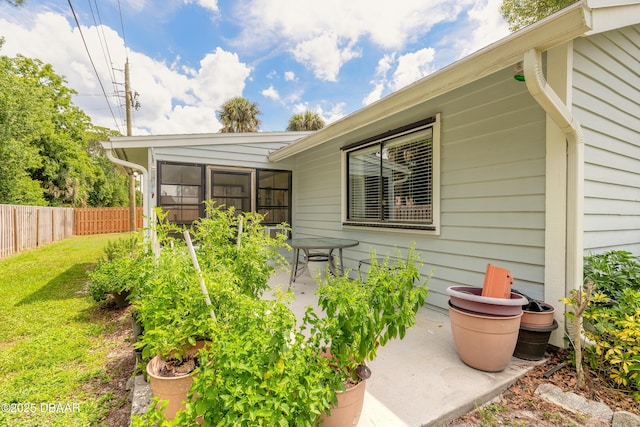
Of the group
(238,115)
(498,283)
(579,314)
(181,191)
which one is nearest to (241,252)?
(498,283)

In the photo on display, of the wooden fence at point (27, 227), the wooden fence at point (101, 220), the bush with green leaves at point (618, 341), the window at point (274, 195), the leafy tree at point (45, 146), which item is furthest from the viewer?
the wooden fence at point (101, 220)

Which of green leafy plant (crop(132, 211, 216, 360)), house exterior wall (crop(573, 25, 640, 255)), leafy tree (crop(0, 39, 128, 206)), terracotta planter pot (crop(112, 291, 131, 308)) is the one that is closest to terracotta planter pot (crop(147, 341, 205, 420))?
green leafy plant (crop(132, 211, 216, 360))

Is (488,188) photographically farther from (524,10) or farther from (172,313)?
(524,10)

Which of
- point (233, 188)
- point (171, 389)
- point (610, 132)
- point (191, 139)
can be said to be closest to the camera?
point (171, 389)

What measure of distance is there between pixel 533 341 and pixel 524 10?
11.2 m

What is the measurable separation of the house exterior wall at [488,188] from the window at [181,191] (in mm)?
3773

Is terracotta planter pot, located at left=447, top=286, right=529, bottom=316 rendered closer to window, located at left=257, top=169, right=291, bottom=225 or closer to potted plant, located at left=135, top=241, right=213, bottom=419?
potted plant, located at left=135, top=241, right=213, bottom=419

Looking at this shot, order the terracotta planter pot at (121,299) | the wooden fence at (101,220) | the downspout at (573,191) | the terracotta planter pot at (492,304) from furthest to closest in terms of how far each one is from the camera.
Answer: the wooden fence at (101,220) → the terracotta planter pot at (121,299) → the downspout at (573,191) → the terracotta planter pot at (492,304)

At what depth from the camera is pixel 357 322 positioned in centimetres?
137

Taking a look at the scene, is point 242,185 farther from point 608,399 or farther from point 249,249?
point 608,399

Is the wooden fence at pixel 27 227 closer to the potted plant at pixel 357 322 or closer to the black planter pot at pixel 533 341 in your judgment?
the potted plant at pixel 357 322

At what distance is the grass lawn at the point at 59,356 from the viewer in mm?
1998

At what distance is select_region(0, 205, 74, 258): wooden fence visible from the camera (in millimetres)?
7961

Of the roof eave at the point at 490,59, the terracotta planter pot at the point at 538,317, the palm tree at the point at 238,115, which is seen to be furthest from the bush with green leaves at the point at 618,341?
the palm tree at the point at 238,115
